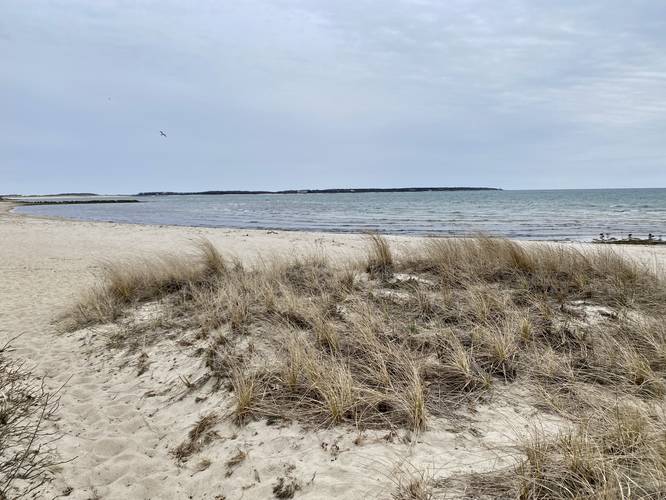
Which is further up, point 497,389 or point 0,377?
point 0,377

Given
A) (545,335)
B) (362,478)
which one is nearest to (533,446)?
(362,478)

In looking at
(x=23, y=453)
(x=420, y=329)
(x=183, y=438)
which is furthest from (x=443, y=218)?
(x=23, y=453)

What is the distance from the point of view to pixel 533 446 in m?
2.82

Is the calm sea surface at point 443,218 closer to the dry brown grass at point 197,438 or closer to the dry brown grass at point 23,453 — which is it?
the dry brown grass at point 197,438

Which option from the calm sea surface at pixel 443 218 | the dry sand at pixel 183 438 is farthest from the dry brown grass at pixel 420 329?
the calm sea surface at pixel 443 218

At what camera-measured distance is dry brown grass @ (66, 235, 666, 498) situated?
149 inches

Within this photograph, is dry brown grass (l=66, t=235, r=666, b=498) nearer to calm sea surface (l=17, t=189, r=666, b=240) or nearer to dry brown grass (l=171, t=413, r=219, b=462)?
dry brown grass (l=171, t=413, r=219, b=462)

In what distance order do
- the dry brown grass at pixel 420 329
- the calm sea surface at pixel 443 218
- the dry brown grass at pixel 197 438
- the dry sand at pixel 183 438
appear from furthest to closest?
the calm sea surface at pixel 443 218 < the dry brown grass at pixel 420 329 < the dry brown grass at pixel 197 438 < the dry sand at pixel 183 438

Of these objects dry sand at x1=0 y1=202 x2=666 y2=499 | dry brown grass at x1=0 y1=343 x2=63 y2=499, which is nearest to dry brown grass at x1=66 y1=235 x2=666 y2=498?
dry sand at x1=0 y1=202 x2=666 y2=499

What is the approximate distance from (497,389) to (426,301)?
6.27ft

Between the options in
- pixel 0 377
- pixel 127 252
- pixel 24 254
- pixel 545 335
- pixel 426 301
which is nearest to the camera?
pixel 0 377

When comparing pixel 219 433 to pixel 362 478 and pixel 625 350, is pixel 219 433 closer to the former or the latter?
pixel 362 478

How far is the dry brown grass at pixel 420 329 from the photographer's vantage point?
12.4 ft

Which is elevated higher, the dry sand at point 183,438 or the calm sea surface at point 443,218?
the calm sea surface at point 443,218
